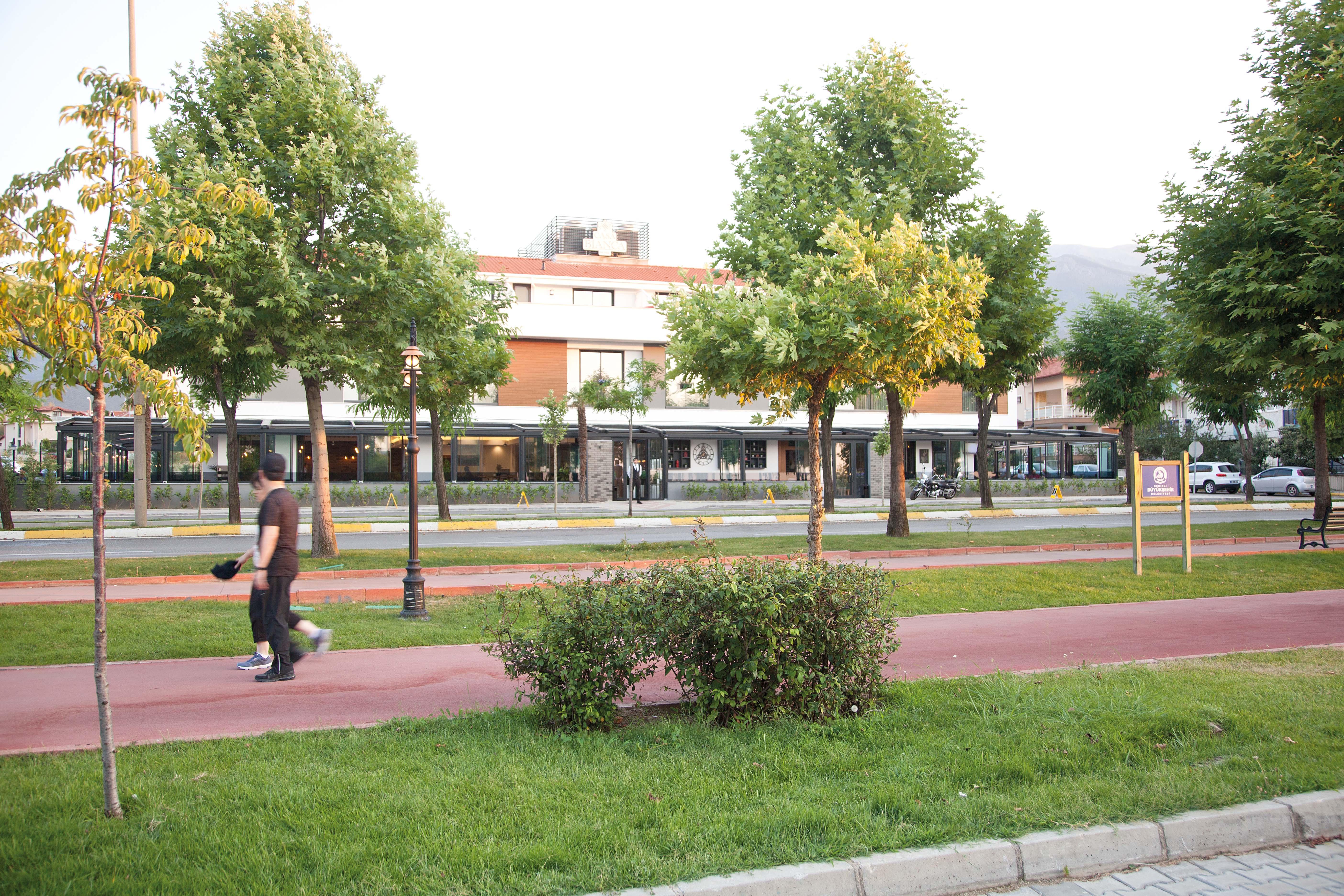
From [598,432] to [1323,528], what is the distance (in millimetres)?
28178

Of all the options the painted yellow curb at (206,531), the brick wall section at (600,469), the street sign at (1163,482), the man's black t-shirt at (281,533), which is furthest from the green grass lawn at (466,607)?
the brick wall section at (600,469)

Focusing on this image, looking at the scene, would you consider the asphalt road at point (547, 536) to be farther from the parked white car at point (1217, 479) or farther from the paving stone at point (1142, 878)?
the parked white car at point (1217, 479)

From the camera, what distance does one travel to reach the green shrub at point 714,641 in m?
5.24

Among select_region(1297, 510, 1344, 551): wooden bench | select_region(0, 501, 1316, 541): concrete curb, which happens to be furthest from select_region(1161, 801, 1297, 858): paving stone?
select_region(0, 501, 1316, 541): concrete curb

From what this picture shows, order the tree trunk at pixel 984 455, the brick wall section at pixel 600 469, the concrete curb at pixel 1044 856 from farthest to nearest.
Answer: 1. the brick wall section at pixel 600 469
2. the tree trunk at pixel 984 455
3. the concrete curb at pixel 1044 856

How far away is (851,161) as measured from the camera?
54.7ft

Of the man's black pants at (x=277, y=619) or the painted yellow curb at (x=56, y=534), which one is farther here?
the painted yellow curb at (x=56, y=534)

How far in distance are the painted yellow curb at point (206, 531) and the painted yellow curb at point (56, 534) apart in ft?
6.69

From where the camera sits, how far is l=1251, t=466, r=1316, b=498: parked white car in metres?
43.8

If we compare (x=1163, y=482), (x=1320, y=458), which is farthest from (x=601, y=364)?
(x=1163, y=482)

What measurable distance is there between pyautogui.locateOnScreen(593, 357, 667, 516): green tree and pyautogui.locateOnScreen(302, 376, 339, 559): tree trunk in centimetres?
1455

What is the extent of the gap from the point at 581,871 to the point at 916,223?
8470 millimetres

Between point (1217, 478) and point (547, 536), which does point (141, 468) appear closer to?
point (547, 536)

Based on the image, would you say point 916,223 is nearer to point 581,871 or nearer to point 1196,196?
point 581,871
